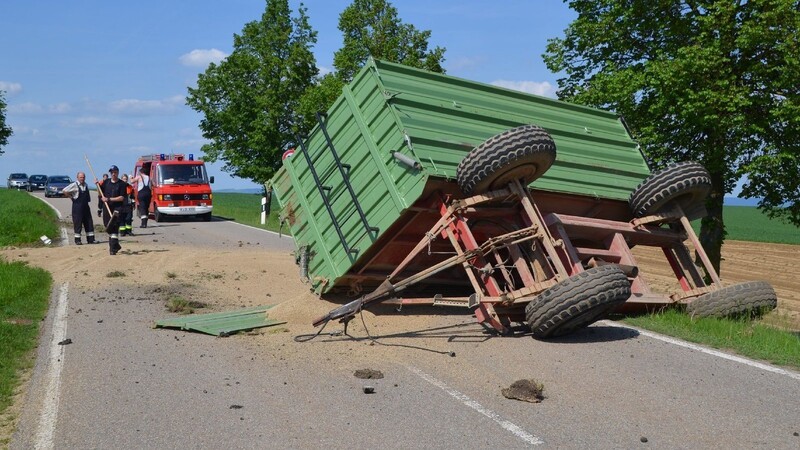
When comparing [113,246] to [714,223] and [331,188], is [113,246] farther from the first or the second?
[714,223]

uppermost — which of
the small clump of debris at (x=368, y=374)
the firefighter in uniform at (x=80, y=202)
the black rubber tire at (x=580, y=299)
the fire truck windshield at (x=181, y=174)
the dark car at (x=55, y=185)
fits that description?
the dark car at (x=55, y=185)

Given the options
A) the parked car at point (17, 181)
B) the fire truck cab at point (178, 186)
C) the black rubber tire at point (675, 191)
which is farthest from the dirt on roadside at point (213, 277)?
the parked car at point (17, 181)

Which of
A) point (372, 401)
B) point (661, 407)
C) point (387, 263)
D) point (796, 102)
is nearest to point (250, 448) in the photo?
point (372, 401)

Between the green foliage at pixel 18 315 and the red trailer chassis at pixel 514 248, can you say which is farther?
the red trailer chassis at pixel 514 248

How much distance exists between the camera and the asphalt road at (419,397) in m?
4.94

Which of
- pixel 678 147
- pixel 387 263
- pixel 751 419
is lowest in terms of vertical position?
pixel 751 419

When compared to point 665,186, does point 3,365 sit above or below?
below

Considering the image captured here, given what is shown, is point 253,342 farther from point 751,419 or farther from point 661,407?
point 751,419

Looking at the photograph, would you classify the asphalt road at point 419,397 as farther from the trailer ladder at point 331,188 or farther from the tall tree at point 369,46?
the tall tree at point 369,46

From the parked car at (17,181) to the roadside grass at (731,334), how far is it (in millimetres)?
69761

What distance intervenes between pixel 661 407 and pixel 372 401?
2.03m

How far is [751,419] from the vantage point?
17.1 feet

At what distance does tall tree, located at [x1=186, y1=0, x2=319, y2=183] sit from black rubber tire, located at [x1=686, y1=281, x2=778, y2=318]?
31.9m

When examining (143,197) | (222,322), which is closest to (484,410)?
(222,322)
